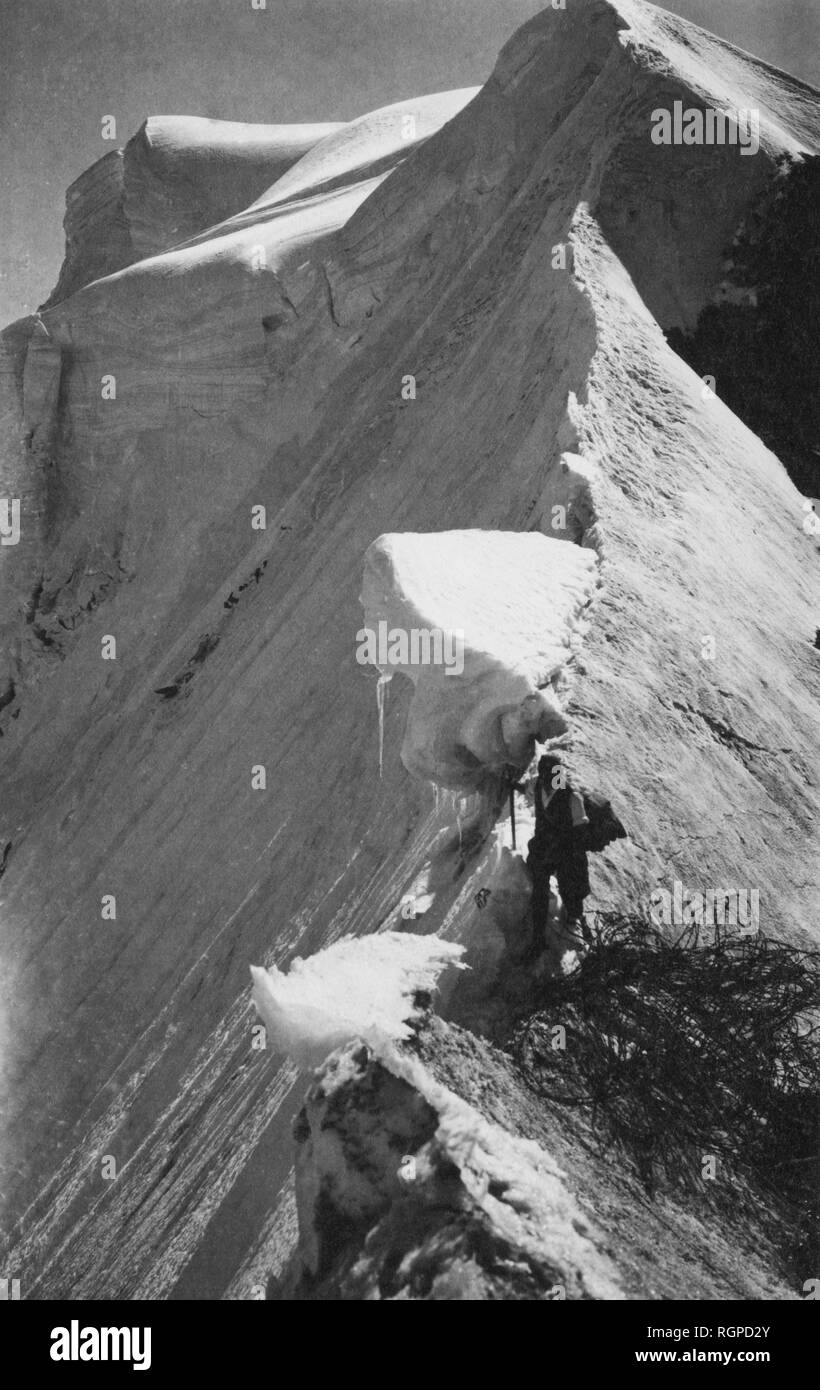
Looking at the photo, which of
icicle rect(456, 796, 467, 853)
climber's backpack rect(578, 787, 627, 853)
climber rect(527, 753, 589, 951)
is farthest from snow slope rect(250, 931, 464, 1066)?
icicle rect(456, 796, 467, 853)

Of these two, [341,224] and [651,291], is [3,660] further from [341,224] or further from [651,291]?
[651,291]

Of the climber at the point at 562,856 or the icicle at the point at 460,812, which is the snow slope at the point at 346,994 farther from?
the icicle at the point at 460,812

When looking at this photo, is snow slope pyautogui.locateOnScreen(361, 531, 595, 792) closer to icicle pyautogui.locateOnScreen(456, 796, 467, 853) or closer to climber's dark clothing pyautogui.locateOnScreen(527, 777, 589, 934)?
climber's dark clothing pyautogui.locateOnScreen(527, 777, 589, 934)

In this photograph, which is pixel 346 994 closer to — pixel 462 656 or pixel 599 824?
pixel 599 824

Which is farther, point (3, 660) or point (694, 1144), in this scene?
point (3, 660)

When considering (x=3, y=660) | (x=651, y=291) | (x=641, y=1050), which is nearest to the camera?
(x=641, y=1050)

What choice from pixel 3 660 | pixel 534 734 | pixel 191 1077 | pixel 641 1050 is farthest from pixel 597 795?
pixel 3 660
